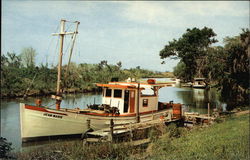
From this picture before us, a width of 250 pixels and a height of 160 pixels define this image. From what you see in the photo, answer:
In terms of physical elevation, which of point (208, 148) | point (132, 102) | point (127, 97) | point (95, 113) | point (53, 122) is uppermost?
point (127, 97)

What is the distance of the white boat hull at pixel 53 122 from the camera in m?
13.8

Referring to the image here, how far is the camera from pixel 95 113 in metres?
15.0

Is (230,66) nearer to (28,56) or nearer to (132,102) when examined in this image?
(132,102)

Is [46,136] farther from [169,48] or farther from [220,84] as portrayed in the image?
[169,48]

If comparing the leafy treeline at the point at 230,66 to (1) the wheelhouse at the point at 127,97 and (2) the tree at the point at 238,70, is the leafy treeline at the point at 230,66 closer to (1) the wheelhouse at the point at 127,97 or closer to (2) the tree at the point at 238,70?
(2) the tree at the point at 238,70

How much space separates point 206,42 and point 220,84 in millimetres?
7286

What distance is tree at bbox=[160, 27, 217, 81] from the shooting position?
26.7 meters

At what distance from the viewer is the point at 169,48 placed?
2841 centimetres

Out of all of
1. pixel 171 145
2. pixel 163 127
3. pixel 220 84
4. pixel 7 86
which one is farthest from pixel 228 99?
pixel 7 86

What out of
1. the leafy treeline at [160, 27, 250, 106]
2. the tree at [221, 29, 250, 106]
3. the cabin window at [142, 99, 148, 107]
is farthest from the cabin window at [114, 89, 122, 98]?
the tree at [221, 29, 250, 106]

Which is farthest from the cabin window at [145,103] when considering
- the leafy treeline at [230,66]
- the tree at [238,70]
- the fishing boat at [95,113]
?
the tree at [238,70]

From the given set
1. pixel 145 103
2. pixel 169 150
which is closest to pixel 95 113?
pixel 145 103

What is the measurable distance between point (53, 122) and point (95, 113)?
2.72 meters

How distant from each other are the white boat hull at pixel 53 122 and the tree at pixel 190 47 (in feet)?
48.7
